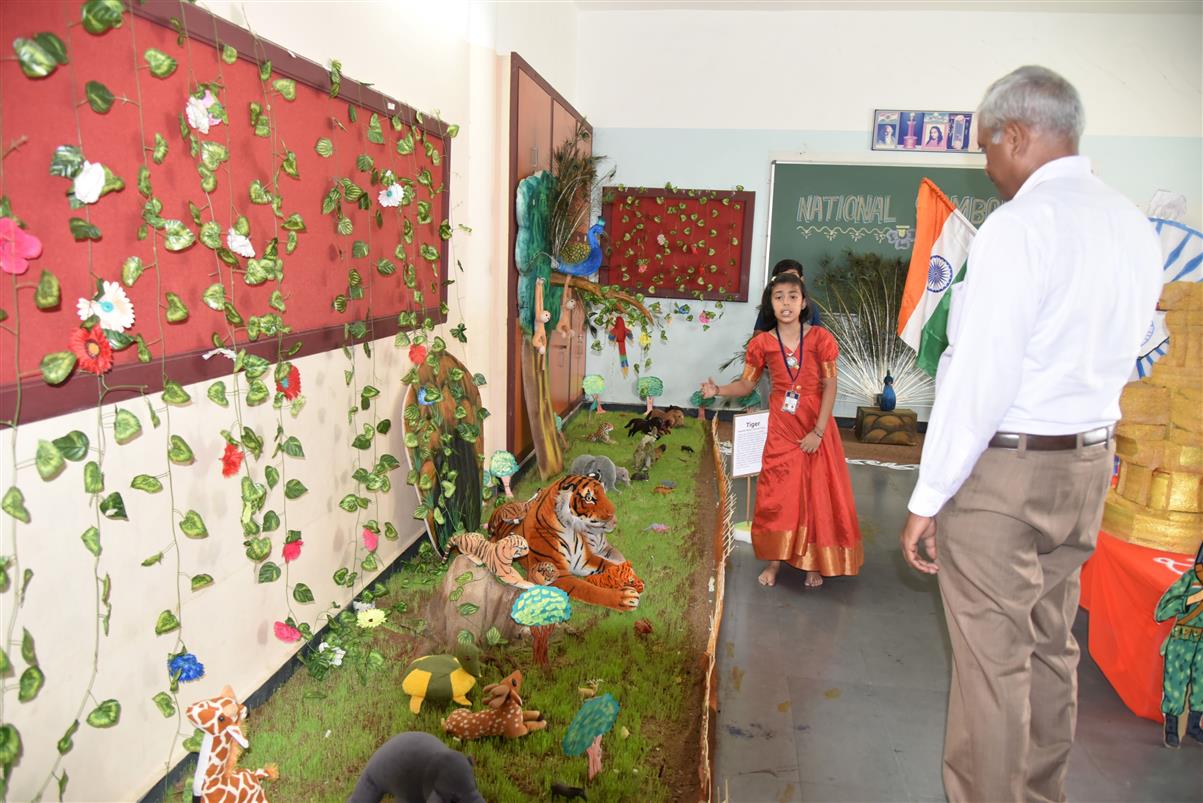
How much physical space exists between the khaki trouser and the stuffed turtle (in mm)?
1335

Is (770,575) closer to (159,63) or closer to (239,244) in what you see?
(239,244)

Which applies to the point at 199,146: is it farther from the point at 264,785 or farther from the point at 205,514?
the point at 264,785

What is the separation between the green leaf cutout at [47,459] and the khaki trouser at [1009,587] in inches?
71.2

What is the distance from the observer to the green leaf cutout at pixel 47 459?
143 centimetres

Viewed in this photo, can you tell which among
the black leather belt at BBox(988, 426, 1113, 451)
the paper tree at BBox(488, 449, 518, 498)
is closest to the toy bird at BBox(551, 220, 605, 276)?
the paper tree at BBox(488, 449, 518, 498)

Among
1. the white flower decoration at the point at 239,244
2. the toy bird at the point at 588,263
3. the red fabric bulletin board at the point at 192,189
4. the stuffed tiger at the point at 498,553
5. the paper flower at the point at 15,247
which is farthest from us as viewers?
the toy bird at the point at 588,263

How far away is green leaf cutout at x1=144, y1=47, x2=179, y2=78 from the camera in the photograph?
1654 millimetres

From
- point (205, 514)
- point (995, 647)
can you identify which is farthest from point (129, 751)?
point (995, 647)

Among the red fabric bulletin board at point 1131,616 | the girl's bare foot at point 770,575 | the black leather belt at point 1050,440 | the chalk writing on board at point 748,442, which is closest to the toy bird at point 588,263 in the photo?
the chalk writing on board at point 748,442

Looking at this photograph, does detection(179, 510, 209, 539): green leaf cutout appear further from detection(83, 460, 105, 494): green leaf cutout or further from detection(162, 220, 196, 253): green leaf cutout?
detection(162, 220, 196, 253): green leaf cutout

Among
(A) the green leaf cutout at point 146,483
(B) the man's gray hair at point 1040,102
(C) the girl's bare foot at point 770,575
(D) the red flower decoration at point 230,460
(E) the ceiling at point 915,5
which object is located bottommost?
(C) the girl's bare foot at point 770,575

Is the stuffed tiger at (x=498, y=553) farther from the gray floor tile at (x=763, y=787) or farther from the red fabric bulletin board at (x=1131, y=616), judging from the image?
the red fabric bulletin board at (x=1131, y=616)

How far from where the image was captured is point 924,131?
629cm

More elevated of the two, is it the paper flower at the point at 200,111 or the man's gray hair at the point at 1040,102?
the man's gray hair at the point at 1040,102
